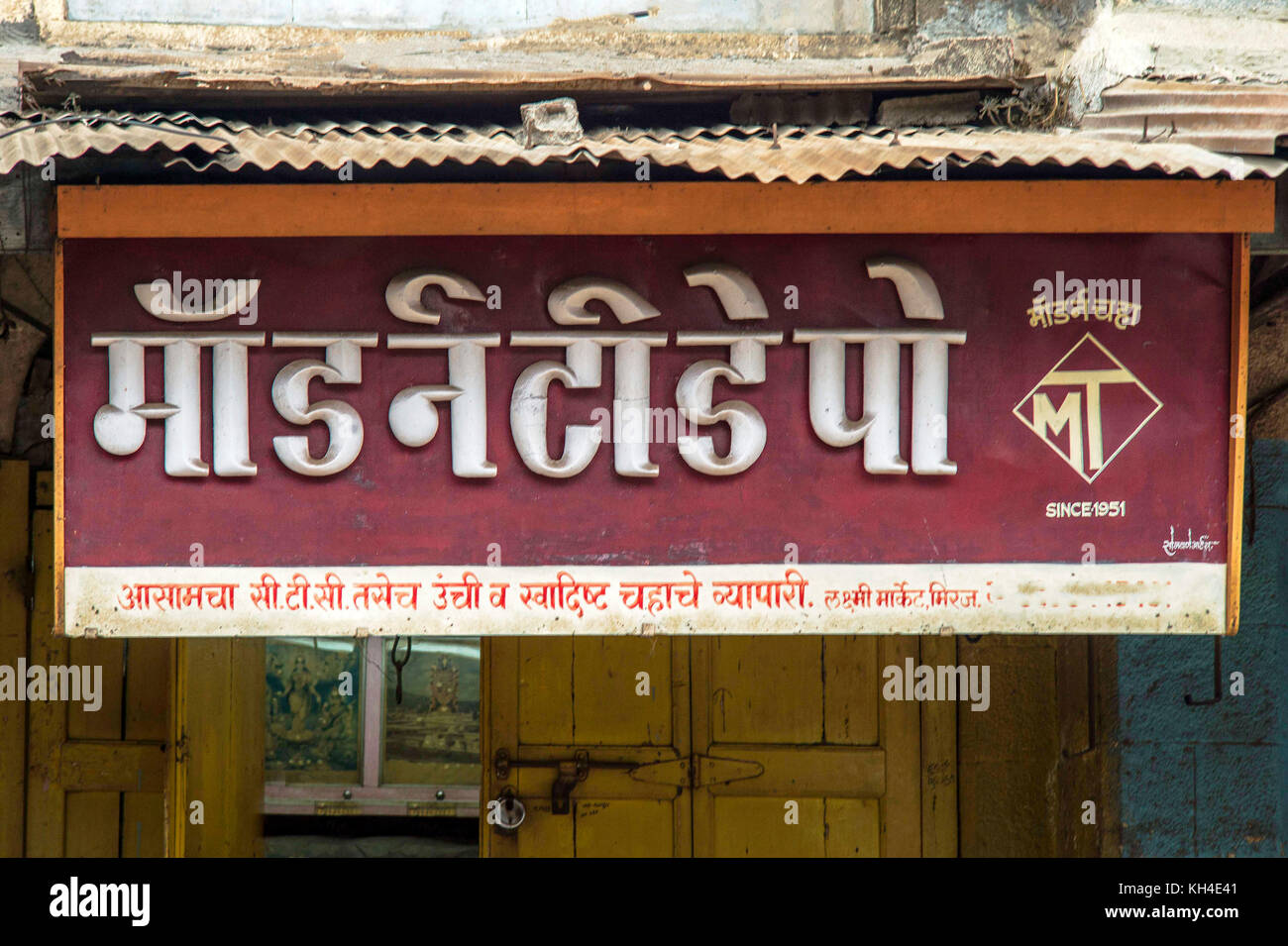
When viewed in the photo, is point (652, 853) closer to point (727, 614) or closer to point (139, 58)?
point (727, 614)

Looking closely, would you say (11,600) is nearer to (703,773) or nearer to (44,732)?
(44,732)

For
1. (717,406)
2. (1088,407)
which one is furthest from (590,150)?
(1088,407)

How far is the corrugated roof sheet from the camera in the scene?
362 cm

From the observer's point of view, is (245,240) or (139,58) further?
(139,58)

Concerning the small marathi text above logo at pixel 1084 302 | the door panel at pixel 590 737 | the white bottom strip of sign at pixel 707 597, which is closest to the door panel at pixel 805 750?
the door panel at pixel 590 737

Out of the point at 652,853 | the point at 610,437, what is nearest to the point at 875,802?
the point at 652,853

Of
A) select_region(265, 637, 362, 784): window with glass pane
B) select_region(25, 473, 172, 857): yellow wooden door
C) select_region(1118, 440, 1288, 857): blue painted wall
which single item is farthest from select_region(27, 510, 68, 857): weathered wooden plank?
select_region(1118, 440, 1288, 857): blue painted wall

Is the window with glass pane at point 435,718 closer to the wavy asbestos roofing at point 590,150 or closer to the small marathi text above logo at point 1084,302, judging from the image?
the wavy asbestos roofing at point 590,150

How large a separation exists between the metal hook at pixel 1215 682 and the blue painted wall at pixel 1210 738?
0.02 metres

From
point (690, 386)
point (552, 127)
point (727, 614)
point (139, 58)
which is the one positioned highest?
point (139, 58)

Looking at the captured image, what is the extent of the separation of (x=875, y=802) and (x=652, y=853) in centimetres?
102

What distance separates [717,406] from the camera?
3.84m

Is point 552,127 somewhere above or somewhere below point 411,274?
above

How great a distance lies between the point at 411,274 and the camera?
3.79m
